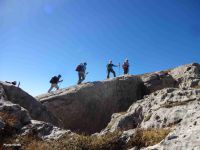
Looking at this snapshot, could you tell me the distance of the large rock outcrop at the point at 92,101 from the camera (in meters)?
36.2

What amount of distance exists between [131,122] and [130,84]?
1616 cm

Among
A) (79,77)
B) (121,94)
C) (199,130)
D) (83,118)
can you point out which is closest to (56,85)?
(79,77)

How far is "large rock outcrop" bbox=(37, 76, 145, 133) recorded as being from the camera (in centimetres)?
3625

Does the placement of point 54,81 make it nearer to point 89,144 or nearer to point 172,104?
point 172,104

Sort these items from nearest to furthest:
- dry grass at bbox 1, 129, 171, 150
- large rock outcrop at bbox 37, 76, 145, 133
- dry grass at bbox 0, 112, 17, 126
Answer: dry grass at bbox 1, 129, 171, 150
dry grass at bbox 0, 112, 17, 126
large rock outcrop at bbox 37, 76, 145, 133

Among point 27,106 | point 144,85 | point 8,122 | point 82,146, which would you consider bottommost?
point 82,146

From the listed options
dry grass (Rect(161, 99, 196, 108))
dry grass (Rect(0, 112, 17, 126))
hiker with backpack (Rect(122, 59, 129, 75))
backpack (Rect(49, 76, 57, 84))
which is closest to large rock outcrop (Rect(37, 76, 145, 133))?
backpack (Rect(49, 76, 57, 84))

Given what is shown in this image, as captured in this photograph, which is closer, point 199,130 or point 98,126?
point 199,130

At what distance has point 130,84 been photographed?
40.7 meters

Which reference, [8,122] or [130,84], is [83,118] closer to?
[130,84]

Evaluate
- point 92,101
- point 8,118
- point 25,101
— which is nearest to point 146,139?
point 8,118

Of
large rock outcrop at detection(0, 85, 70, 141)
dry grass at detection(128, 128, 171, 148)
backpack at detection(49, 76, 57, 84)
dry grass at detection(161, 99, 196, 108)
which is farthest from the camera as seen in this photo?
backpack at detection(49, 76, 57, 84)

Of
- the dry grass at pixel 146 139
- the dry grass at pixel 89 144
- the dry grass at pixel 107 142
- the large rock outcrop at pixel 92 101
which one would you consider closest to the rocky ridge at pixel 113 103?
the large rock outcrop at pixel 92 101

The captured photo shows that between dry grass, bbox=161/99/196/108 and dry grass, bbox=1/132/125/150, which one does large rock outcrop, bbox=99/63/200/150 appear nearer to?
dry grass, bbox=161/99/196/108
